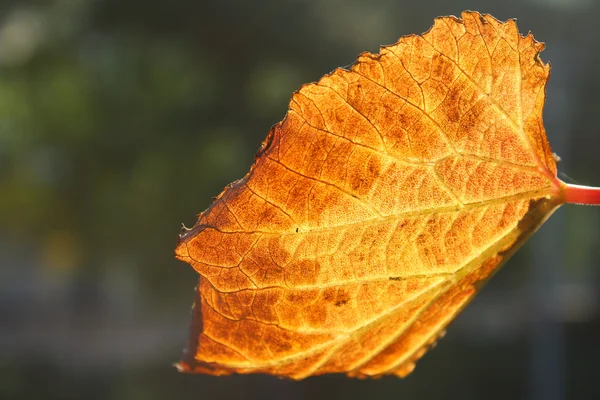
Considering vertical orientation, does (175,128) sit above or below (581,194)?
above

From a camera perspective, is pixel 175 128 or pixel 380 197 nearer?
pixel 380 197

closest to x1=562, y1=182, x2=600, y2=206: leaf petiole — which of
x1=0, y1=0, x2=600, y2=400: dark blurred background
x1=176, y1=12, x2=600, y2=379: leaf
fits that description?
x1=176, y1=12, x2=600, y2=379: leaf

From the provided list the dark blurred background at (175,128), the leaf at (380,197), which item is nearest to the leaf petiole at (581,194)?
the leaf at (380,197)

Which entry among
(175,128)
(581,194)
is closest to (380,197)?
(581,194)

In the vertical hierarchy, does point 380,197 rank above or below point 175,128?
below

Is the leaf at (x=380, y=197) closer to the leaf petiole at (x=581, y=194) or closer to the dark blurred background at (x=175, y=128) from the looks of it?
the leaf petiole at (x=581, y=194)

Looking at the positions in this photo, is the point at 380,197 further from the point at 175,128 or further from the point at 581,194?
the point at 175,128
